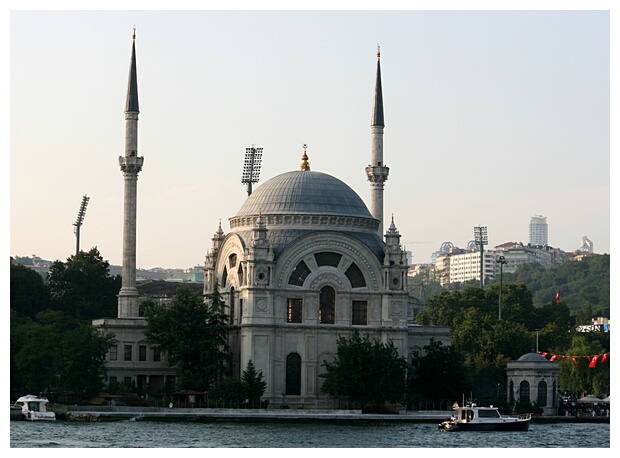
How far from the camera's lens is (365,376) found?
8831 centimetres

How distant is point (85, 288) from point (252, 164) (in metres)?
14.6

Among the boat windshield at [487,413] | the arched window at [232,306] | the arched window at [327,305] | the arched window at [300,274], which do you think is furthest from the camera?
the arched window at [232,306]

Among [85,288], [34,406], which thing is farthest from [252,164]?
[34,406]

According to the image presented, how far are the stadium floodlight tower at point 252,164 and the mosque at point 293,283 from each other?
21605 mm

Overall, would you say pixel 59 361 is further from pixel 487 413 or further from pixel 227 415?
pixel 487 413

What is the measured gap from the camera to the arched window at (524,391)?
3797 inches

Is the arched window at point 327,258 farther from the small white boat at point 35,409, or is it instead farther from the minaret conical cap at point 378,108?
the small white boat at point 35,409

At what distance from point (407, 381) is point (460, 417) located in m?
15.6

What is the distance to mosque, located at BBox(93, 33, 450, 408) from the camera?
301 ft

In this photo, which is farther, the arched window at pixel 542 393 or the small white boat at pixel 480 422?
the arched window at pixel 542 393

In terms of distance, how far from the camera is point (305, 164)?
9988cm

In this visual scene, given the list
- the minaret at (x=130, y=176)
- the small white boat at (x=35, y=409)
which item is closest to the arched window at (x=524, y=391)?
the minaret at (x=130, y=176)

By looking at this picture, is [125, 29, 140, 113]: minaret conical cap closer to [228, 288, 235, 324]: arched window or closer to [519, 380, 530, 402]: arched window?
[228, 288, 235, 324]: arched window

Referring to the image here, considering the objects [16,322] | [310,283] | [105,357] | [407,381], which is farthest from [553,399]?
[16,322]
